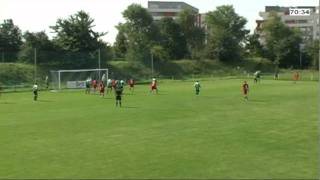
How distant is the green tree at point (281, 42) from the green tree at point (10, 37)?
5055 centimetres

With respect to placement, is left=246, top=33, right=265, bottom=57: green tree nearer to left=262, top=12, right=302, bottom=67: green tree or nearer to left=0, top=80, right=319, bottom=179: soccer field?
left=262, top=12, right=302, bottom=67: green tree

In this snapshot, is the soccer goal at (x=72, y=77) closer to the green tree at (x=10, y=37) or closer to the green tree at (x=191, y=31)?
the green tree at (x=10, y=37)

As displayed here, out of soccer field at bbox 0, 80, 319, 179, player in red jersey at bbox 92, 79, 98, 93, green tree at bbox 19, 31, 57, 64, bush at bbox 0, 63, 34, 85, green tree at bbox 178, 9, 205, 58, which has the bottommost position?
soccer field at bbox 0, 80, 319, 179

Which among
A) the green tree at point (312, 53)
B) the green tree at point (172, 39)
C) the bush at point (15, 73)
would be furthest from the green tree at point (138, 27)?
the bush at point (15, 73)

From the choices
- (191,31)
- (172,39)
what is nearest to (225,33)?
(191,31)

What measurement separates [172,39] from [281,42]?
21849 mm

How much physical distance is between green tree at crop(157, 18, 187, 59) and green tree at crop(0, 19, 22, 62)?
30283mm

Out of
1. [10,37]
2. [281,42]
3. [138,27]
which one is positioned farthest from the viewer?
[281,42]

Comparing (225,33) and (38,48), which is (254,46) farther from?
(38,48)

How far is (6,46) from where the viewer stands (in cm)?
9169

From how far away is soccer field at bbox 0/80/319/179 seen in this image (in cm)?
1576

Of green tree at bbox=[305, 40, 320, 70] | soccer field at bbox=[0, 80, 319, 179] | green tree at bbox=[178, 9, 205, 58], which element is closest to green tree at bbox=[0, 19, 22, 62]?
green tree at bbox=[178, 9, 205, 58]

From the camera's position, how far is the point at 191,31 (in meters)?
120

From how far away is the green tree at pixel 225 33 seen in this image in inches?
4496
